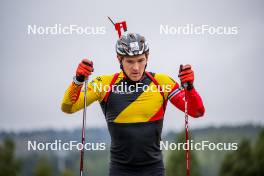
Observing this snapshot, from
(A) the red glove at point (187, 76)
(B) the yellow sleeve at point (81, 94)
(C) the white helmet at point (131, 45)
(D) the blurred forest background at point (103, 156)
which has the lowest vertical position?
(D) the blurred forest background at point (103, 156)

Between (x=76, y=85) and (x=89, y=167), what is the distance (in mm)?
32608

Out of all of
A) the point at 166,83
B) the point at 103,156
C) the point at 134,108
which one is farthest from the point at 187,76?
the point at 103,156

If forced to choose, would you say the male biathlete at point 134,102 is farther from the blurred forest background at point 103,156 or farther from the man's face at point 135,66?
the blurred forest background at point 103,156

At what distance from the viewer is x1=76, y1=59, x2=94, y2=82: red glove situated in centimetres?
641

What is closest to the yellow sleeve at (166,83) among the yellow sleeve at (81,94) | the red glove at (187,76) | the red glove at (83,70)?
the red glove at (187,76)

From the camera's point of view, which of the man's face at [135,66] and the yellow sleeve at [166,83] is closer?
the man's face at [135,66]

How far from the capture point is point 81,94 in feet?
21.8

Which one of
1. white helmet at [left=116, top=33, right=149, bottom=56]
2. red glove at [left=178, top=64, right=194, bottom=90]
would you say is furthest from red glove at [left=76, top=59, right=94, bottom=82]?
red glove at [left=178, top=64, right=194, bottom=90]

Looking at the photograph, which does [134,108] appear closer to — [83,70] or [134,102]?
[134,102]

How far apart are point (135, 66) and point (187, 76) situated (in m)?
0.57

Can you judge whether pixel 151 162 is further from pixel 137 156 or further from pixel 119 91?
pixel 119 91

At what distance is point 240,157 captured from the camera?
23406mm

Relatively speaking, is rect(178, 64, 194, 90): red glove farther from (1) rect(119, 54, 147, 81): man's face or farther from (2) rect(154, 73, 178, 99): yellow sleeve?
(1) rect(119, 54, 147, 81): man's face

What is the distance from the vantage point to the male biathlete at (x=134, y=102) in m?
6.34
